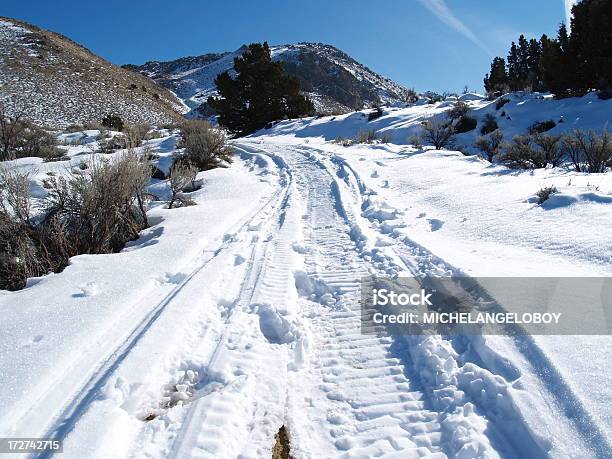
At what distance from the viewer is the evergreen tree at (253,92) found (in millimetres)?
28828

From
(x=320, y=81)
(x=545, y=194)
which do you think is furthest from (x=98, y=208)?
(x=320, y=81)

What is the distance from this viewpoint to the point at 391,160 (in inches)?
444

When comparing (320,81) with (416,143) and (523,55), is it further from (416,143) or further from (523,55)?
(416,143)

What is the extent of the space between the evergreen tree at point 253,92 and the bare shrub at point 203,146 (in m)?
18.0

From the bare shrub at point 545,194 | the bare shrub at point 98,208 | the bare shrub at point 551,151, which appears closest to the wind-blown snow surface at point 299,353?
the bare shrub at point 545,194

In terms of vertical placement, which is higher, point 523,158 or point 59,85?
point 59,85

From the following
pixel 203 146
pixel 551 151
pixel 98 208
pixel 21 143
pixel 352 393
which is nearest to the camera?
pixel 352 393

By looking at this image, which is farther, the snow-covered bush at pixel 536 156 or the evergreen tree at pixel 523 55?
the evergreen tree at pixel 523 55

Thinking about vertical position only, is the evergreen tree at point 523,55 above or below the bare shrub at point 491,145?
above

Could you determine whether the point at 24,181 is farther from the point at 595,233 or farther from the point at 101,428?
the point at 595,233

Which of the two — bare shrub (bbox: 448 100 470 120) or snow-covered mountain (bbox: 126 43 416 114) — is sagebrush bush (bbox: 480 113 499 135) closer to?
bare shrub (bbox: 448 100 470 120)

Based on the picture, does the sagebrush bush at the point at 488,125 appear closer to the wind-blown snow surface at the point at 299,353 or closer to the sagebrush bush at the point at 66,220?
the wind-blown snow surface at the point at 299,353

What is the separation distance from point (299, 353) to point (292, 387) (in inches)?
13.9

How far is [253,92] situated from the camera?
96.3 feet
